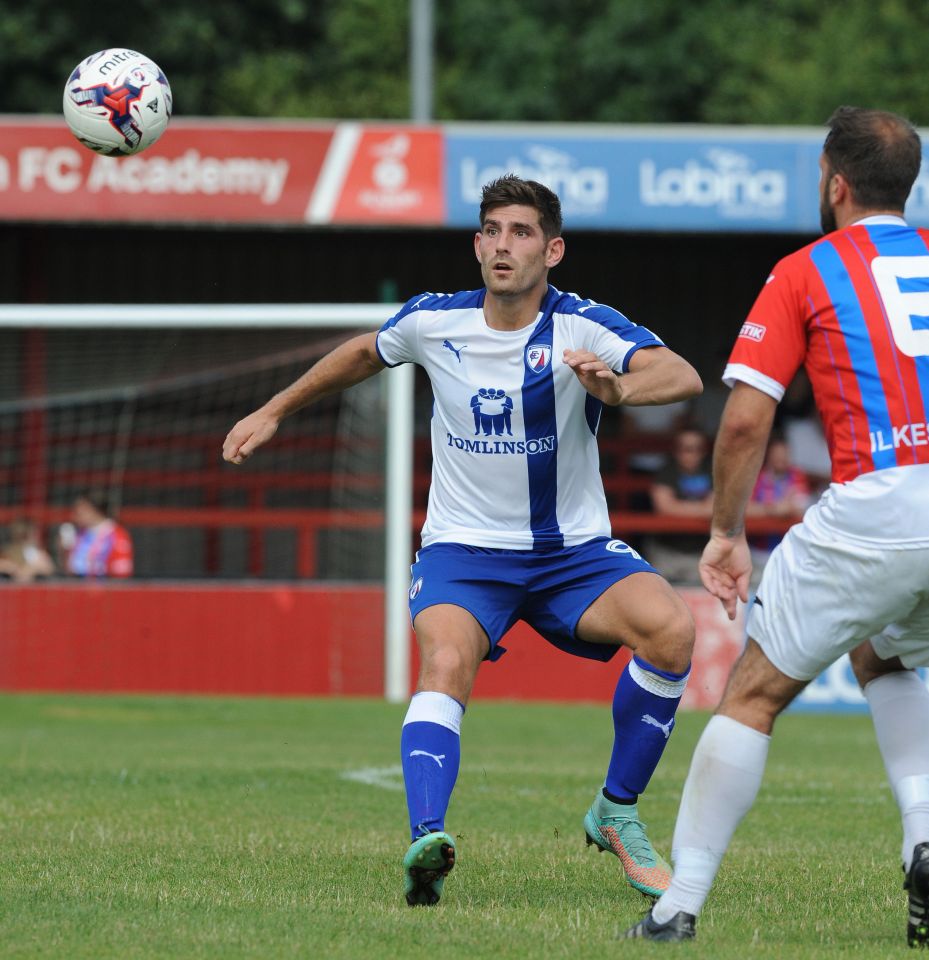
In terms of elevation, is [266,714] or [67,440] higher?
[67,440]

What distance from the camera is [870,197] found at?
4512 mm

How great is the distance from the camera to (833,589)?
4328 mm

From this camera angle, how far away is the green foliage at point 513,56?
31.2m

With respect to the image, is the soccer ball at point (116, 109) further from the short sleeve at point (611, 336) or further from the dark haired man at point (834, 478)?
the dark haired man at point (834, 478)

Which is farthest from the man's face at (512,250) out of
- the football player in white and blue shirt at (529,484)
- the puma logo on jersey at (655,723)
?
the puma logo on jersey at (655,723)

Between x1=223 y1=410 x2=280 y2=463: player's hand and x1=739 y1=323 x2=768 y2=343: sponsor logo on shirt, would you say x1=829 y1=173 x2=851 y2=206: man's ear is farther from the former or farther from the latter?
x1=223 y1=410 x2=280 y2=463: player's hand

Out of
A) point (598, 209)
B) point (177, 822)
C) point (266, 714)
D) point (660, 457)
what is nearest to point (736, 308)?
point (660, 457)

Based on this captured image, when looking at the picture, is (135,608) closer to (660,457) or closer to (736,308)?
(660,457)

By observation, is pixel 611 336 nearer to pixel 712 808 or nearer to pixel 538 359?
pixel 538 359

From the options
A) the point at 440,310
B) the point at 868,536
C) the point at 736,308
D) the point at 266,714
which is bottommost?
the point at 266,714

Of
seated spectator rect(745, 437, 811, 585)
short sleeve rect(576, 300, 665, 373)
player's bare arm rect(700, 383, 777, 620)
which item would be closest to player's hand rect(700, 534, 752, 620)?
player's bare arm rect(700, 383, 777, 620)

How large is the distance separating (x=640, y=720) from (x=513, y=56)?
29292 millimetres

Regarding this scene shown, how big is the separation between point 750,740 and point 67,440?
1337cm

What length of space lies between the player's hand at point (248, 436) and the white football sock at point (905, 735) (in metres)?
1.98
